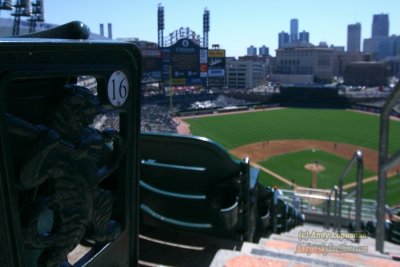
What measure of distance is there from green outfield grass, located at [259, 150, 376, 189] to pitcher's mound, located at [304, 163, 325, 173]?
0.24 metres

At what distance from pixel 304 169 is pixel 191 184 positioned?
797 inches

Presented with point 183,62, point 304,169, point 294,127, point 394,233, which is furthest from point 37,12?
point 394,233

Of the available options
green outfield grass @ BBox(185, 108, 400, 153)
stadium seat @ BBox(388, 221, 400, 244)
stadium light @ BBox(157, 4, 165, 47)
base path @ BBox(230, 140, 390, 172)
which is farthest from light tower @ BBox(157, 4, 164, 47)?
stadium seat @ BBox(388, 221, 400, 244)

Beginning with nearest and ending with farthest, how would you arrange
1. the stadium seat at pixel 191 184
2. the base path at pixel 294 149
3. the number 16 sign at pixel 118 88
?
the number 16 sign at pixel 118 88 < the stadium seat at pixel 191 184 < the base path at pixel 294 149

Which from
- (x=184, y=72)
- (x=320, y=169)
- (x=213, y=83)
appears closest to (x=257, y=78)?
(x=213, y=83)

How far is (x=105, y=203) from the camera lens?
1.96m

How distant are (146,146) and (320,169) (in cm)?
2073

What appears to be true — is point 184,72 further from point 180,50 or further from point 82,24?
point 82,24

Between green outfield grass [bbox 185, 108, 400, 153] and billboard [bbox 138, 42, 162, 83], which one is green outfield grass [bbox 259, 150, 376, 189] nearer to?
green outfield grass [bbox 185, 108, 400, 153]

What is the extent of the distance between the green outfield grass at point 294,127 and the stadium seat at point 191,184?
25.7m

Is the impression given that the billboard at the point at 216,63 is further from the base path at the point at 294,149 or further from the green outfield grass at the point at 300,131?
the base path at the point at 294,149

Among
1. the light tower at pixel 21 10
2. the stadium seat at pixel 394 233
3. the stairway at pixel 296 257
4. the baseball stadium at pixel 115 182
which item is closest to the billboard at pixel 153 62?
the light tower at pixel 21 10

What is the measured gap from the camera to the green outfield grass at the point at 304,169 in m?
20.3

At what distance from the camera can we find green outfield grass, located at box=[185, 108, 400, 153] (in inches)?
1296
